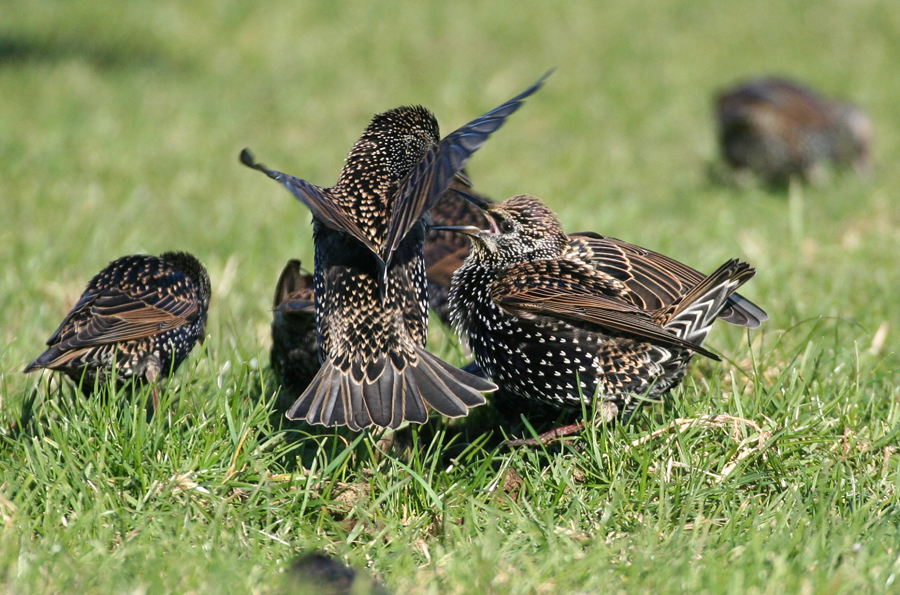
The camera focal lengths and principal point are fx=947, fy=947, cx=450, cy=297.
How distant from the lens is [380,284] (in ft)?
11.4

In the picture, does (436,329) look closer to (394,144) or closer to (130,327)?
(394,144)

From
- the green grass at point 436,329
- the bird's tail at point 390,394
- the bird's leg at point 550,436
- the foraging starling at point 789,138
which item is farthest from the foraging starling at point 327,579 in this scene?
the foraging starling at point 789,138

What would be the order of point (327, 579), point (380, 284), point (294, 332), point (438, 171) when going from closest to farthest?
point (327, 579) → point (438, 171) → point (380, 284) → point (294, 332)

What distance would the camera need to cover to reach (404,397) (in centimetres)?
334

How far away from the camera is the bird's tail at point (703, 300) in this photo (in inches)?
137

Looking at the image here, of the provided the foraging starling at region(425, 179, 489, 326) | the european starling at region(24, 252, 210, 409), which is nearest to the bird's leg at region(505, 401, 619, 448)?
the european starling at region(24, 252, 210, 409)

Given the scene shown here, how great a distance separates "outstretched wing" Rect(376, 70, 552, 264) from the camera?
306cm

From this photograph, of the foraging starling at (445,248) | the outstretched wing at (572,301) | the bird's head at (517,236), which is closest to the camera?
the outstretched wing at (572,301)

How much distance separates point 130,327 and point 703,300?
2258mm

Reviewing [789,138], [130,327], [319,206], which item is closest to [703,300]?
[319,206]

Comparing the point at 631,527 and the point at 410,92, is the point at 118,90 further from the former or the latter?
the point at 631,527

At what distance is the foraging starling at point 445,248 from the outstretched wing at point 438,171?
1.78 meters

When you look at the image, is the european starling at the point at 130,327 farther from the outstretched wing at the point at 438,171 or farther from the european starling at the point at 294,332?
the outstretched wing at the point at 438,171

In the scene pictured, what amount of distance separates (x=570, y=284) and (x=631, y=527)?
3.15 ft
